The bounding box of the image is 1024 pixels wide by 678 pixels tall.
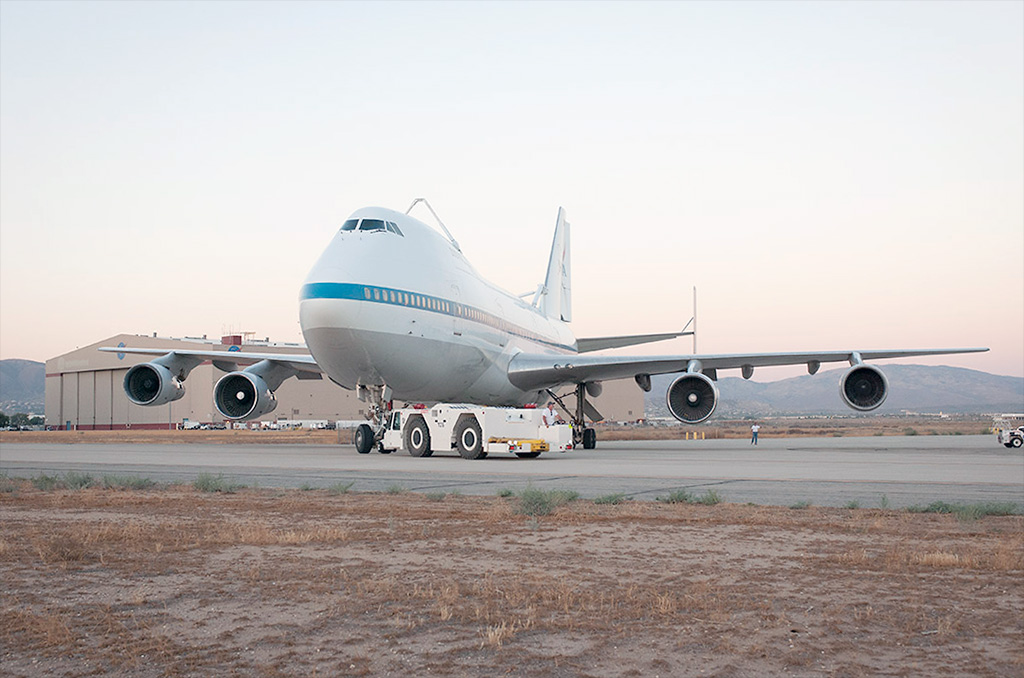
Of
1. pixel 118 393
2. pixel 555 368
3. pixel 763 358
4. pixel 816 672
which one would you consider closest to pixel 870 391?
pixel 763 358

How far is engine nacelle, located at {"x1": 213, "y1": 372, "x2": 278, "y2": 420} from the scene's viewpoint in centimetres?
2827

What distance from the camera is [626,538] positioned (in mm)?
8492

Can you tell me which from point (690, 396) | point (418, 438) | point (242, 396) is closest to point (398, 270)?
point (418, 438)

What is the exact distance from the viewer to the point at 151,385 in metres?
29.2

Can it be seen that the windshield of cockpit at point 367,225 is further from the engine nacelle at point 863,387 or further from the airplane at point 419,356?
the engine nacelle at point 863,387

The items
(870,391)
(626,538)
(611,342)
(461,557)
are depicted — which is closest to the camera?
(461,557)

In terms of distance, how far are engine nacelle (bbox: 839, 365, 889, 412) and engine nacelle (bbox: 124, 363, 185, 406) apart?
884 inches

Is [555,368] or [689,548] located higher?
[555,368]

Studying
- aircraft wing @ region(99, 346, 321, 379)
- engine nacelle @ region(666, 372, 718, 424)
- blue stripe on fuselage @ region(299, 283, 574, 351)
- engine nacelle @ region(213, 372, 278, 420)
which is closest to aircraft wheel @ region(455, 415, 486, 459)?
blue stripe on fuselage @ region(299, 283, 574, 351)

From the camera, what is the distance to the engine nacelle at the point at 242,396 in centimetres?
2827

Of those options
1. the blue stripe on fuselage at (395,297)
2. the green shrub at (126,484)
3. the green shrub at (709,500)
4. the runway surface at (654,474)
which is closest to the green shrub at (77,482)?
the green shrub at (126,484)

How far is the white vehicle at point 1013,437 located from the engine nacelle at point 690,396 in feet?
45.1

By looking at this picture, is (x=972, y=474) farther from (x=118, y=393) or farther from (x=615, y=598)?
(x=118, y=393)

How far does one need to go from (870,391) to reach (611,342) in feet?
50.1
